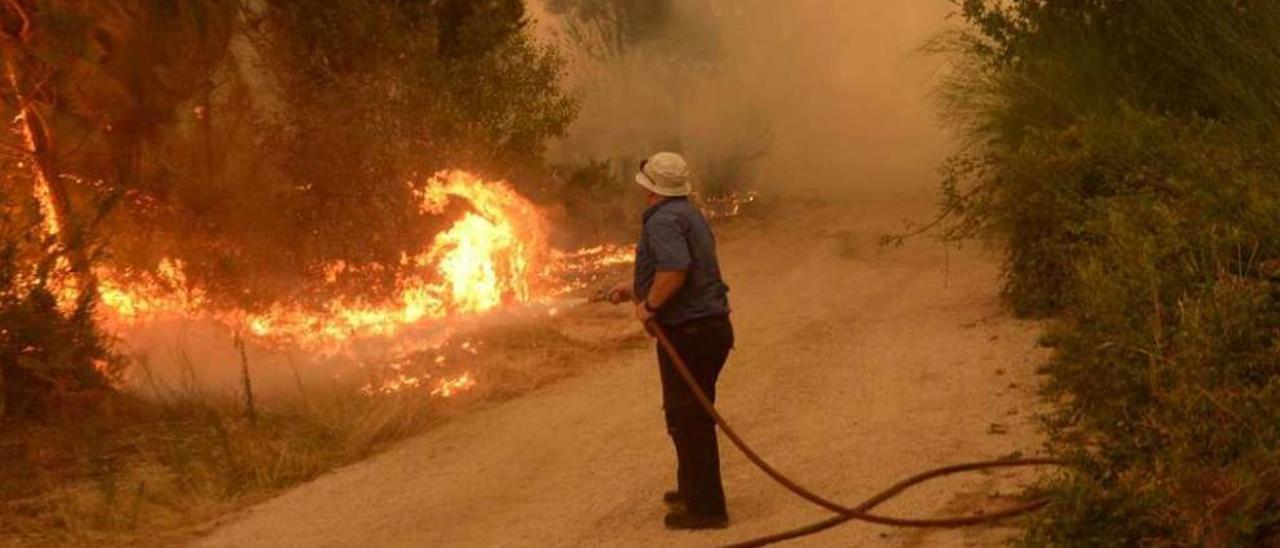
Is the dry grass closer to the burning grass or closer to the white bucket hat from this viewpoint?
the burning grass

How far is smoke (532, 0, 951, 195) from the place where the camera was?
2066 cm

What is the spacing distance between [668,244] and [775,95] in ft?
58.0

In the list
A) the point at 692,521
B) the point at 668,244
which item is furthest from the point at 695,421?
the point at 668,244

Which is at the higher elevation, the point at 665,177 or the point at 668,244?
the point at 665,177

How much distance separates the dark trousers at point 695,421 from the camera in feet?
23.3

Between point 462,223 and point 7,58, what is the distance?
14.3 ft

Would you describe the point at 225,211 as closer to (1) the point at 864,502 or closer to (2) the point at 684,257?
(2) the point at 684,257

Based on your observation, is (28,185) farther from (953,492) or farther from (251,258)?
(953,492)

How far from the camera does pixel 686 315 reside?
7109 millimetres

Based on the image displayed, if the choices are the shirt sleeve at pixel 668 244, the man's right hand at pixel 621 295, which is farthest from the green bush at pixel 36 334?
the shirt sleeve at pixel 668 244

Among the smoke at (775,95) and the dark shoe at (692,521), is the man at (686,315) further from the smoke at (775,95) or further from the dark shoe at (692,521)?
the smoke at (775,95)

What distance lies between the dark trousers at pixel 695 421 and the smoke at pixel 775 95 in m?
12.3

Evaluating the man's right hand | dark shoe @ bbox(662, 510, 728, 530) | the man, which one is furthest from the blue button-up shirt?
dark shoe @ bbox(662, 510, 728, 530)

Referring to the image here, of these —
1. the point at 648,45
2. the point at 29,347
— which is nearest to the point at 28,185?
the point at 29,347
